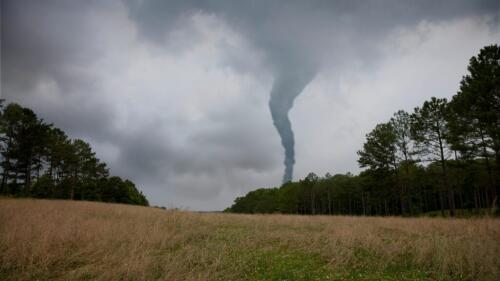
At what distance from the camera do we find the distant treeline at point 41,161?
30484 mm

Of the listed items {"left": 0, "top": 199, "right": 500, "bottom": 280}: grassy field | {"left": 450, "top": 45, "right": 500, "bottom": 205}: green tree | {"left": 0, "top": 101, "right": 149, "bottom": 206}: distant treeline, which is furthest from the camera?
{"left": 0, "top": 101, "right": 149, "bottom": 206}: distant treeline

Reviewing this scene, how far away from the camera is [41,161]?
1425 inches

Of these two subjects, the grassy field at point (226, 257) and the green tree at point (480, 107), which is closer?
the grassy field at point (226, 257)

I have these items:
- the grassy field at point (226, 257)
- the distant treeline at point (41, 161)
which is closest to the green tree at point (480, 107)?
the grassy field at point (226, 257)

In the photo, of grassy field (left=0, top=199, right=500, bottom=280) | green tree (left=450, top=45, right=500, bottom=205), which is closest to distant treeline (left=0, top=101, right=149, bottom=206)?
grassy field (left=0, top=199, right=500, bottom=280)

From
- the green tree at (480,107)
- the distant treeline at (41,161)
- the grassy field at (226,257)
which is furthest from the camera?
the distant treeline at (41,161)

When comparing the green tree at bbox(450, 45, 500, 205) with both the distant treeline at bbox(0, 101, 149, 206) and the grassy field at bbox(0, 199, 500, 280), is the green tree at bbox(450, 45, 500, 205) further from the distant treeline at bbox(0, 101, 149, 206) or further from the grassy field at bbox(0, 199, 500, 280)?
the distant treeline at bbox(0, 101, 149, 206)

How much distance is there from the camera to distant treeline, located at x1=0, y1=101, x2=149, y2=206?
30.5 metres

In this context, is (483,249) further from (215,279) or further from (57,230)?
(57,230)

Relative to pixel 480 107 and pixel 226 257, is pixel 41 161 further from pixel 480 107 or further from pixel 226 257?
pixel 480 107

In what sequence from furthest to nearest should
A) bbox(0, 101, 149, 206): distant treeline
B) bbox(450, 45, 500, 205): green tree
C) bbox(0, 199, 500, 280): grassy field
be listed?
bbox(0, 101, 149, 206): distant treeline
bbox(450, 45, 500, 205): green tree
bbox(0, 199, 500, 280): grassy field

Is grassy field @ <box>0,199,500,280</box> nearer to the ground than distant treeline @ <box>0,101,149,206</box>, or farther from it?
nearer to the ground

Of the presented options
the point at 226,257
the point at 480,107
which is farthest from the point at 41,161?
the point at 480,107

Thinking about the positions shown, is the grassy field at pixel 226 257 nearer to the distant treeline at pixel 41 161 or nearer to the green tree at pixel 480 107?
the green tree at pixel 480 107
